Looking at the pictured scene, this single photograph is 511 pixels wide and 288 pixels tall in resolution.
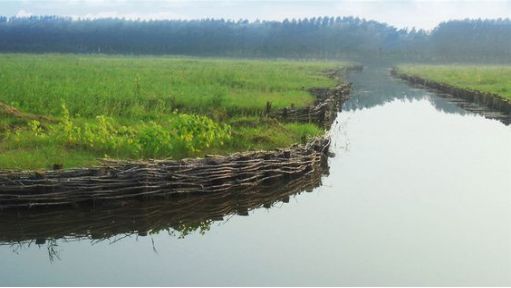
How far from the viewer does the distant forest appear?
11569cm

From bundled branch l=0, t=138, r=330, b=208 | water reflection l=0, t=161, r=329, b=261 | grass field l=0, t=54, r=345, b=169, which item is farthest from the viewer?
grass field l=0, t=54, r=345, b=169

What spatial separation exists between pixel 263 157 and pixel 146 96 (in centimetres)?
817

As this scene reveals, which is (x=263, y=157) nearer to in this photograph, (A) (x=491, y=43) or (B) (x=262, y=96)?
(B) (x=262, y=96)

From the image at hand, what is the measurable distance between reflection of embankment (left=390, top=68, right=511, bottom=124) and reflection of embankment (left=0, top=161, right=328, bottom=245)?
1663cm

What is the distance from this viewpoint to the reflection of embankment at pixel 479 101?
26250 millimetres

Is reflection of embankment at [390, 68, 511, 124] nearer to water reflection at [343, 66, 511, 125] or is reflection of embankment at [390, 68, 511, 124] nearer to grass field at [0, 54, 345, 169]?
water reflection at [343, 66, 511, 125]

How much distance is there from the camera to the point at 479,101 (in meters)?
31.5

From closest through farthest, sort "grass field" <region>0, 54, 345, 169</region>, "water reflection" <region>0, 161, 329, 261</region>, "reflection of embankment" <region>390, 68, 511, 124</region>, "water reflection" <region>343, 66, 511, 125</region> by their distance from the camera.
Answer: "water reflection" <region>0, 161, 329, 261</region> → "grass field" <region>0, 54, 345, 169</region> → "reflection of embankment" <region>390, 68, 511, 124</region> → "water reflection" <region>343, 66, 511, 125</region>

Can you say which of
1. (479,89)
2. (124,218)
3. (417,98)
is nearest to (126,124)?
(124,218)

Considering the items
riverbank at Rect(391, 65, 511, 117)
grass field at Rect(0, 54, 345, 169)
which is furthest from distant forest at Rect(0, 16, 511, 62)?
grass field at Rect(0, 54, 345, 169)

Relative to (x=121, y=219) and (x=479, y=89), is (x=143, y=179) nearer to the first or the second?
(x=121, y=219)

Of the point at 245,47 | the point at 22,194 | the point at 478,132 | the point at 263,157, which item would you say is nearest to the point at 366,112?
the point at 478,132

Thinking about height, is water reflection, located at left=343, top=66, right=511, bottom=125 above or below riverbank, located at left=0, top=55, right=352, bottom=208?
below

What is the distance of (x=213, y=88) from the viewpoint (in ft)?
76.0
